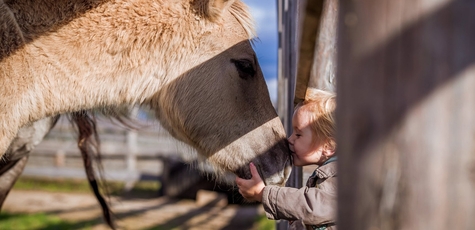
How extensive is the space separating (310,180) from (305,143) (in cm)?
20

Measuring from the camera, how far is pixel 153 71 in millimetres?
2502

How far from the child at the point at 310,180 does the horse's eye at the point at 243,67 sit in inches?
15.7

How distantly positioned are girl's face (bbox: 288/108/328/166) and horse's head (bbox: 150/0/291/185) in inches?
6.2

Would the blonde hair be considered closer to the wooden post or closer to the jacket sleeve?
the jacket sleeve

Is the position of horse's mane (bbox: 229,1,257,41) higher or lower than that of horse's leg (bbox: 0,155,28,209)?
higher

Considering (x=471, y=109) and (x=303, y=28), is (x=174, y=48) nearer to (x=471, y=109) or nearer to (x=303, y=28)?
(x=303, y=28)

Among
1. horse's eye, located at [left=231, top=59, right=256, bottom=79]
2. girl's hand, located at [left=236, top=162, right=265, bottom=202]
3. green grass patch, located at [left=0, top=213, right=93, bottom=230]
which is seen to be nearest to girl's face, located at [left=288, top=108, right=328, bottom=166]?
girl's hand, located at [left=236, top=162, right=265, bottom=202]

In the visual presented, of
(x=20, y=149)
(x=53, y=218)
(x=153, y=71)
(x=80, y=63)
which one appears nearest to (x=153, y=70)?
(x=153, y=71)

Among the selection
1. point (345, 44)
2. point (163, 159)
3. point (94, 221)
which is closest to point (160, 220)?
point (94, 221)

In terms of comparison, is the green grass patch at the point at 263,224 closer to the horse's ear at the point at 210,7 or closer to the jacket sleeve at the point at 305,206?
the horse's ear at the point at 210,7

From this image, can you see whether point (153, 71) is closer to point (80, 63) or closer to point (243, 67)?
point (80, 63)

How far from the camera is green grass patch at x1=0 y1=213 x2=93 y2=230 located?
651 cm

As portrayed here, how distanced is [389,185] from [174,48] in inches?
74.6

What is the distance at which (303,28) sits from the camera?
137cm
